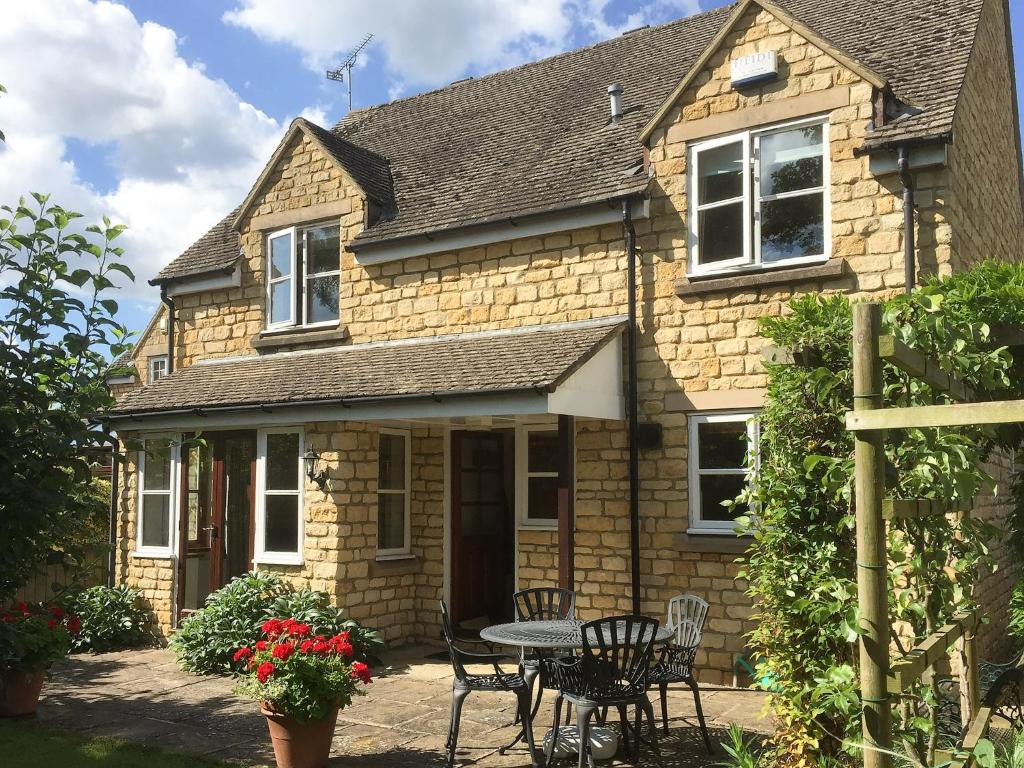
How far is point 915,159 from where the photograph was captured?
8664 mm

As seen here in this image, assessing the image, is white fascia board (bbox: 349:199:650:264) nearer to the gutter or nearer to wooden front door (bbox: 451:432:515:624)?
wooden front door (bbox: 451:432:515:624)

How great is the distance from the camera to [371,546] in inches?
436

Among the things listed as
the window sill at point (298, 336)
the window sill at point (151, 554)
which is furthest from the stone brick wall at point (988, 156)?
the window sill at point (151, 554)

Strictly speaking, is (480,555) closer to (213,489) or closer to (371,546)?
(371,546)

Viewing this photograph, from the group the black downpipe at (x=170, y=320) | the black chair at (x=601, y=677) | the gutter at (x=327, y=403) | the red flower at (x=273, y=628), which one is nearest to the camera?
the black chair at (x=601, y=677)

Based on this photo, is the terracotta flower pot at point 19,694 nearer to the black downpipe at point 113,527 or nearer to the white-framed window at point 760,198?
the black downpipe at point 113,527

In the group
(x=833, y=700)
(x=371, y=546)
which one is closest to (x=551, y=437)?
(x=371, y=546)

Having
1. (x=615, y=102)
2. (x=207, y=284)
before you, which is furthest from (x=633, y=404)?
A: (x=207, y=284)

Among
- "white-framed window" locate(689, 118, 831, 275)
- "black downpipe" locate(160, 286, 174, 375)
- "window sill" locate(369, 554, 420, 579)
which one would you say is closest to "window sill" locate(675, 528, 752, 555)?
"white-framed window" locate(689, 118, 831, 275)

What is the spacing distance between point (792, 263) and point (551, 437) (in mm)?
3506

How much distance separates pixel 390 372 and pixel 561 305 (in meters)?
2.14

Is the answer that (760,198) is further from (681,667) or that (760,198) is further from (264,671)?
(264,671)

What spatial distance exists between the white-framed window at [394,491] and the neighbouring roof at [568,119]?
8.68ft

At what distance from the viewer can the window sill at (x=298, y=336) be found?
12641 mm
